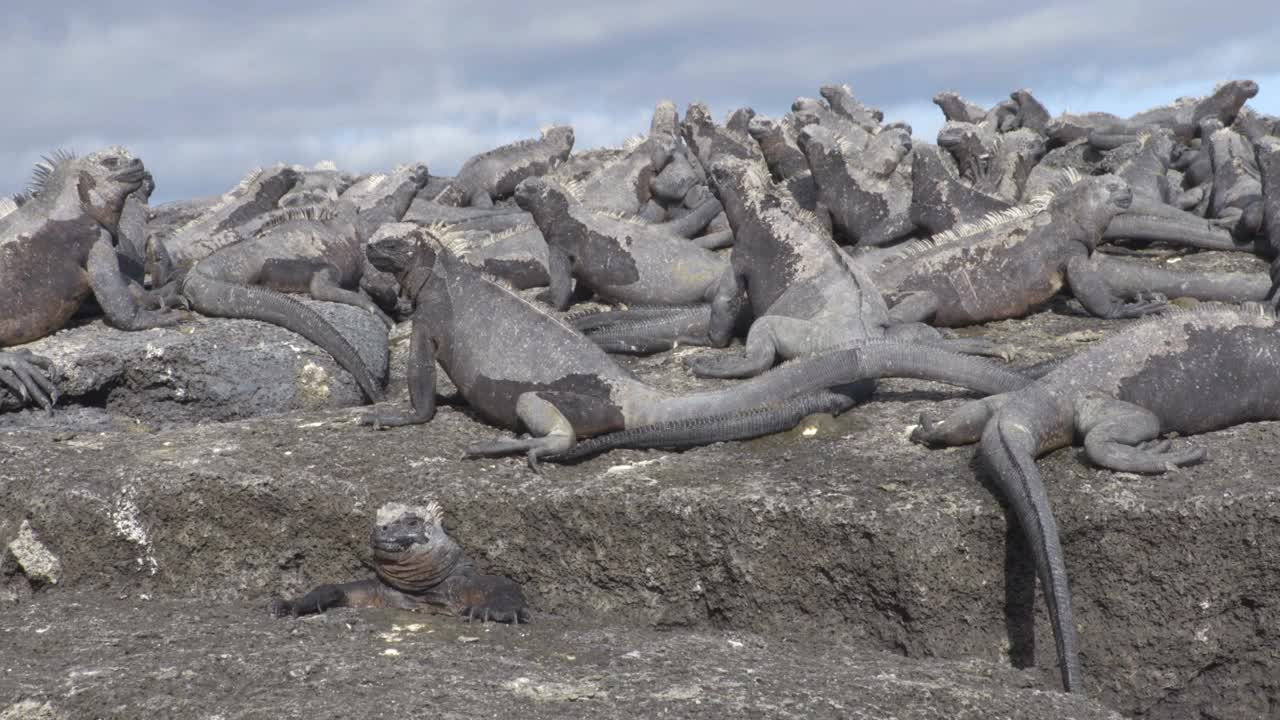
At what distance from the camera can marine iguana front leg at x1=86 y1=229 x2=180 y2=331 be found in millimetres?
6797

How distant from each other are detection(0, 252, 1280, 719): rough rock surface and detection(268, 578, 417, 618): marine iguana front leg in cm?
15

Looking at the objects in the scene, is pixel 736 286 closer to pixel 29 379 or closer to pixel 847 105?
pixel 29 379

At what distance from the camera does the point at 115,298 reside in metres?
6.82

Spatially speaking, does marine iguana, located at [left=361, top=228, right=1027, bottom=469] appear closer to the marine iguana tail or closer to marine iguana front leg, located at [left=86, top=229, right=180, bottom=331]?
the marine iguana tail

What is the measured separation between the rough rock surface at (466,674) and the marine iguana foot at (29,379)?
219cm

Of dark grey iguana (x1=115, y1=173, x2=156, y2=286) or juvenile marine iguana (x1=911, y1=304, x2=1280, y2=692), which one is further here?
dark grey iguana (x1=115, y1=173, x2=156, y2=286)

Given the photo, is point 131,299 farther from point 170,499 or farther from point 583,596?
point 583,596

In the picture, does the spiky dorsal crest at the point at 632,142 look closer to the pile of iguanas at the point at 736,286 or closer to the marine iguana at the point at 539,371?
the pile of iguanas at the point at 736,286

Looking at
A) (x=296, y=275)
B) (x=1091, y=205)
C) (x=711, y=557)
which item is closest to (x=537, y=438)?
(x=711, y=557)

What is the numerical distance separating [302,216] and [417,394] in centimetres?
335

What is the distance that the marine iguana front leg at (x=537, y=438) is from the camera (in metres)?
5.04

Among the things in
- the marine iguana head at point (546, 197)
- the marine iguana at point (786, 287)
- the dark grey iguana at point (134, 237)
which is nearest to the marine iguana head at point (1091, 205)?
the marine iguana at point (786, 287)

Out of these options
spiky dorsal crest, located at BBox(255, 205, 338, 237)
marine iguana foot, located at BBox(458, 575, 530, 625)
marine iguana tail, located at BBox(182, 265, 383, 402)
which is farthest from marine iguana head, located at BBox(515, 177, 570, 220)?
marine iguana foot, located at BBox(458, 575, 530, 625)

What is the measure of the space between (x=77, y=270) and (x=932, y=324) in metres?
4.38
